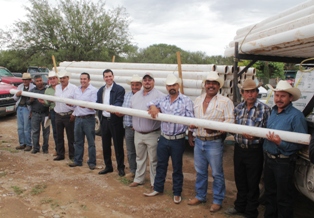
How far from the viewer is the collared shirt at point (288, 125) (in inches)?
117

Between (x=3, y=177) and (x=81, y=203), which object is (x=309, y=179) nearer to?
(x=81, y=203)

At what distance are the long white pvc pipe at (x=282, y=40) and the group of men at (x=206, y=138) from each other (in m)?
0.49

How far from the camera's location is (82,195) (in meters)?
4.19

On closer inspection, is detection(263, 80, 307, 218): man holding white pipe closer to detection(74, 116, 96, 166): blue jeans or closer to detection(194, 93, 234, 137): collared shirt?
detection(194, 93, 234, 137): collared shirt

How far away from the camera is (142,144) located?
14.5ft

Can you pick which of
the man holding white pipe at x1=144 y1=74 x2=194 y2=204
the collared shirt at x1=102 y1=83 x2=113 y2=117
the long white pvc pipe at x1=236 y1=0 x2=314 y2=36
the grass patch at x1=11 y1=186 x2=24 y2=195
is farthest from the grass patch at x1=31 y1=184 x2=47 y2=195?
the long white pvc pipe at x1=236 y1=0 x2=314 y2=36

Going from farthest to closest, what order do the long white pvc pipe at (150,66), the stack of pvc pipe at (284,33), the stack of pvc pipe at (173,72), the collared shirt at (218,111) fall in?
the long white pvc pipe at (150,66)
the stack of pvc pipe at (173,72)
the collared shirt at (218,111)
the stack of pvc pipe at (284,33)

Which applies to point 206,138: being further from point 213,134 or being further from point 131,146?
point 131,146

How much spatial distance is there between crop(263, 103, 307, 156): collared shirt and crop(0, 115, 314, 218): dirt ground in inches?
46.4

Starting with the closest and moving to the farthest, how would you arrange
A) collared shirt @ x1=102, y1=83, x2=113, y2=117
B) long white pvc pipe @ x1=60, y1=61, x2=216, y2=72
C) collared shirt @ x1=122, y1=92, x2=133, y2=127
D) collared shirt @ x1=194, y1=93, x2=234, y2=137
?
1. collared shirt @ x1=194, y1=93, x2=234, y2=137
2. collared shirt @ x1=122, y1=92, x2=133, y2=127
3. collared shirt @ x1=102, y1=83, x2=113, y2=117
4. long white pvc pipe @ x1=60, y1=61, x2=216, y2=72

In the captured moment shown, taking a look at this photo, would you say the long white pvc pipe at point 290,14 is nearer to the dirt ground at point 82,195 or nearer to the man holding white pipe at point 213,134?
the man holding white pipe at point 213,134

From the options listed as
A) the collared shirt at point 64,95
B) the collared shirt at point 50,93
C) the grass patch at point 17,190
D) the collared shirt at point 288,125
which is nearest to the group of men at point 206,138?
the collared shirt at point 288,125

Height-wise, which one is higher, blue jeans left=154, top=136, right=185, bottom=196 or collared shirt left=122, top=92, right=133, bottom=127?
collared shirt left=122, top=92, right=133, bottom=127

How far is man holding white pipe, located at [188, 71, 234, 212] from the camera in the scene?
3.59 meters
